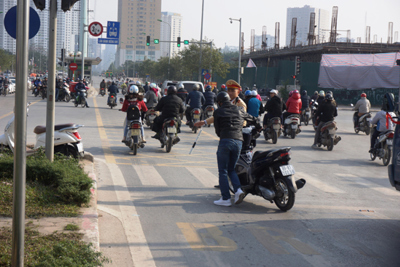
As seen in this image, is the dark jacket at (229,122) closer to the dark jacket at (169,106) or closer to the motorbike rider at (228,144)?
the motorbike rider at (228,144)

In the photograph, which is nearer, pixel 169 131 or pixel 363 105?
pixel 169 131

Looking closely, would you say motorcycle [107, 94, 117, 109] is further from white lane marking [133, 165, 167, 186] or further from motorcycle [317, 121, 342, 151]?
white lane marking [133, 165, 167, 186]

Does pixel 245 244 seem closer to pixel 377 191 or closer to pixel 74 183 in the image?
pixel 74 183

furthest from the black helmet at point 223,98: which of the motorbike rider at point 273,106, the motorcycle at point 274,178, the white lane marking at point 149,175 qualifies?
the motorbike rider at point 273,106

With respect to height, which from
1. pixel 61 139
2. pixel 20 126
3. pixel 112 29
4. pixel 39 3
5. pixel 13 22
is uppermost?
pixel 112 29

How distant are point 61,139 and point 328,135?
865 centimetres

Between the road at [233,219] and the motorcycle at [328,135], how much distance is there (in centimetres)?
281

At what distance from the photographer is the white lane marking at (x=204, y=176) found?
9.47 m

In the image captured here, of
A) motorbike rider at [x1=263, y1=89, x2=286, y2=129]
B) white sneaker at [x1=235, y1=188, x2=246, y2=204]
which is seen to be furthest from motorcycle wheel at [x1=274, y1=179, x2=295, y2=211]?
motorbike rider at [x1=263, y1=89, x2=286, y2=129]

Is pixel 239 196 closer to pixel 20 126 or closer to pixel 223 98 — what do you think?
pixel 223 98

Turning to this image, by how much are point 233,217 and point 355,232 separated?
1607 mm

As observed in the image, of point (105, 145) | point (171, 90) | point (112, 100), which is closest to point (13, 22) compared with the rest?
point (171, 90)

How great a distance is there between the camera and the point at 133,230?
627 cm

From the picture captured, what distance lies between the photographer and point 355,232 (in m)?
6.45
